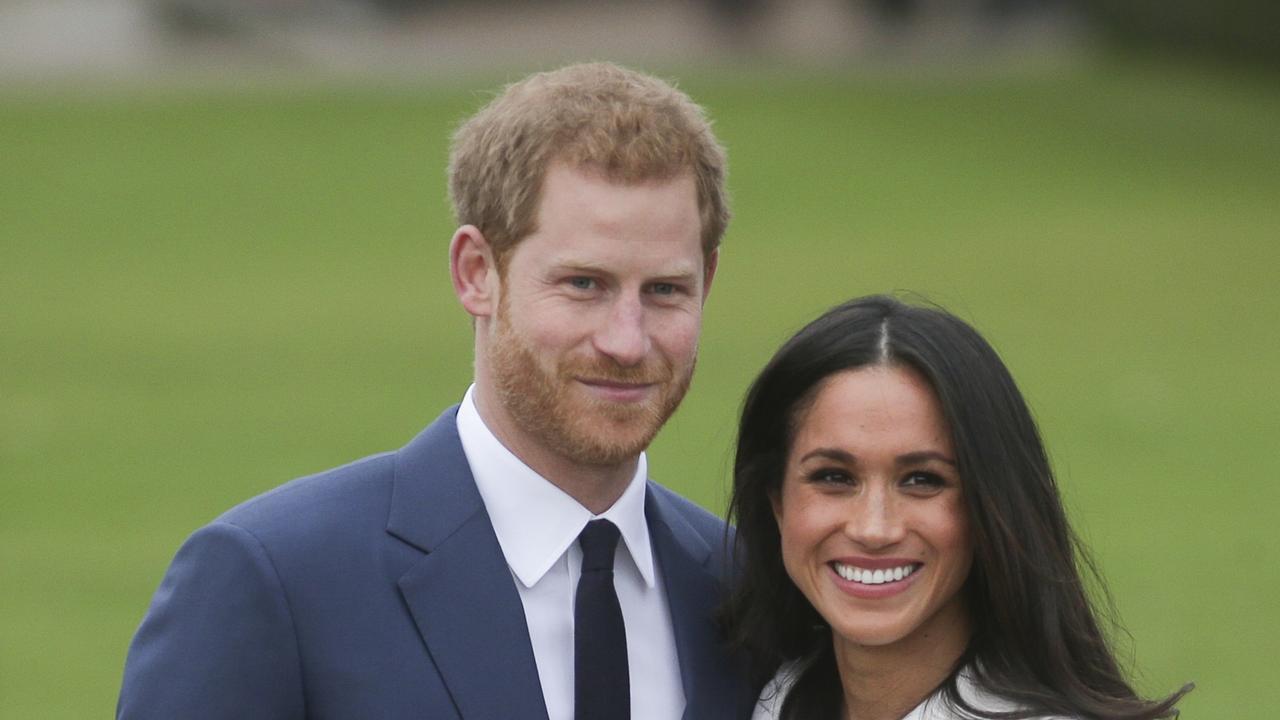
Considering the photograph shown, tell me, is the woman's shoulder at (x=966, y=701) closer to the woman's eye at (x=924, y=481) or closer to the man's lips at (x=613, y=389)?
the woman's eye at (x=924, y=481)

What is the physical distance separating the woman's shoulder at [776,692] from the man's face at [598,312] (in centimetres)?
84

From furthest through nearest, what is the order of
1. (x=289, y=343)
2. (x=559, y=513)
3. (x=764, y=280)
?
(x=764, y=280) < (x=289, y=343) < (x=559, y=513)

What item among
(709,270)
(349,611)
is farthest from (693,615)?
(349,611)

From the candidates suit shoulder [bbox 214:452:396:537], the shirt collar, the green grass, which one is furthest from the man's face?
the green grass

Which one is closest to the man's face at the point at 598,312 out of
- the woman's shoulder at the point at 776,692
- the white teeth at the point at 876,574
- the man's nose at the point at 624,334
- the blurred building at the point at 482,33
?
the man's nose at the point at 624,334

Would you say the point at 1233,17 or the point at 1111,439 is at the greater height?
the point at 1233,17

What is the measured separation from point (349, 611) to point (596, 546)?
0.55 m

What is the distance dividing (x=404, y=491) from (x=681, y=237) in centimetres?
79

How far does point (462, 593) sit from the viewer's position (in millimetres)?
4340

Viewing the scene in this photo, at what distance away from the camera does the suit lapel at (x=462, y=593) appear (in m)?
4.26

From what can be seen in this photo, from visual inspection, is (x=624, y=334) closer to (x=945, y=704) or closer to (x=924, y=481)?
(x=924, y=481)

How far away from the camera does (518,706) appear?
4.27m

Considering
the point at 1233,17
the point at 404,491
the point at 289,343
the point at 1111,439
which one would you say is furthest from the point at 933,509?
the point at 1233,17

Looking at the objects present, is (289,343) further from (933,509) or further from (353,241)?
(933,509)
